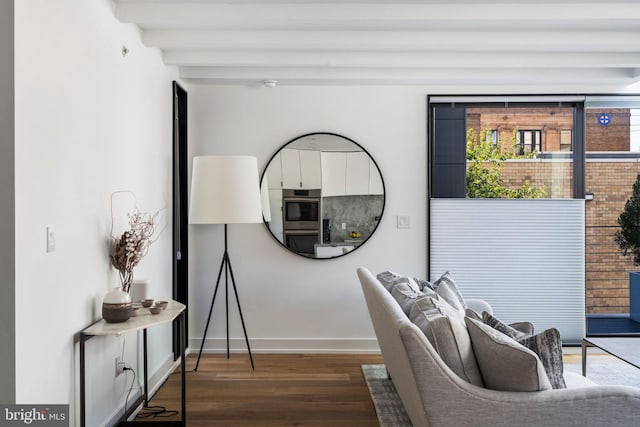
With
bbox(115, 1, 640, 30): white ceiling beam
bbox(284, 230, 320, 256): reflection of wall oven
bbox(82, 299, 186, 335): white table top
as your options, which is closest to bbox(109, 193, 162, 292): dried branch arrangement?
bbox(82, 299, 186, 335): white table top

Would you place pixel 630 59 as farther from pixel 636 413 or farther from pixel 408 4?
pixel 636 413

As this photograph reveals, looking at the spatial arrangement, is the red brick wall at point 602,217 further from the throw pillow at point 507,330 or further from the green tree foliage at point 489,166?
the throw pillow at point 507,330

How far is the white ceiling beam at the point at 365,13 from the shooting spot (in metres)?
2.99

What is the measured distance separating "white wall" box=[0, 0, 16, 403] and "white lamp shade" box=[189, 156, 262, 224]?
1.95 m

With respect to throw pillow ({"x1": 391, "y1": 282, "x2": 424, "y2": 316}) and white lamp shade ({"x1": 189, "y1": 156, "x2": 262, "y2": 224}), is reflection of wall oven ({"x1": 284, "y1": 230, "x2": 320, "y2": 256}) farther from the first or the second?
throw pillow ({"x1": 391, "y1": 282, "x2": 424, "y2": 316})

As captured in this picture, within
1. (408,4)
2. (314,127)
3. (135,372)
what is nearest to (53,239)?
(135,372)

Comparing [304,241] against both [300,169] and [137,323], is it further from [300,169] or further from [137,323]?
[137,323]

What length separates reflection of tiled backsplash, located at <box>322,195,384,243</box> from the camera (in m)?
4.66

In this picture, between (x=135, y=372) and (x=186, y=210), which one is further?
(x=186, y=210)

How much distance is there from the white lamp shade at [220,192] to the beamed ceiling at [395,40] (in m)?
0.76

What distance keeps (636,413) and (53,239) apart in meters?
2.49

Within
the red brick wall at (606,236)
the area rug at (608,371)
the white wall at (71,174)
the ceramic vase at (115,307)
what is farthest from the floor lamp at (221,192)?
the red brick wall at (606,236)

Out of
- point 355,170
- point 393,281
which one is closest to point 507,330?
point 393,281

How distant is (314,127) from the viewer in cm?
468
